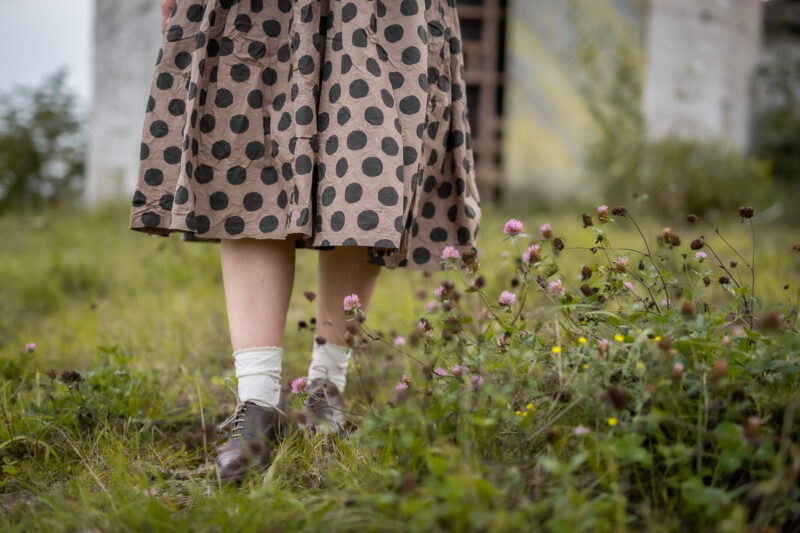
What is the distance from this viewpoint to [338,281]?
1624 millimetres

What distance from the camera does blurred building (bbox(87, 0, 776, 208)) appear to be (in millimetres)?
6676

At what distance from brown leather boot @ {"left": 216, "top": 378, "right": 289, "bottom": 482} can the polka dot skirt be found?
39 cm

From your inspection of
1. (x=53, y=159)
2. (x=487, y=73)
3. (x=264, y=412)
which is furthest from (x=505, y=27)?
(x=264, y=412)

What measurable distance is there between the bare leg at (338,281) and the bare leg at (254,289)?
207mm

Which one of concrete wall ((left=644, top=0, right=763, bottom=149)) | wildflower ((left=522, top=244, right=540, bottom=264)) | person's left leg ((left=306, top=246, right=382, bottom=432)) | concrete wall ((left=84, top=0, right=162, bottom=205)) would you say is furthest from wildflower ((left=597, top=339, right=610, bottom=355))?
concrete wall ((left=84, top=0, right=162, bottom=205))

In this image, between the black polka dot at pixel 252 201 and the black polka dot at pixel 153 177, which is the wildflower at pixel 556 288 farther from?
the black polka dot at pixel 153 177

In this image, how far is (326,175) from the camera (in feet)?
4.25

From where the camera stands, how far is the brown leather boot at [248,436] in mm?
1209

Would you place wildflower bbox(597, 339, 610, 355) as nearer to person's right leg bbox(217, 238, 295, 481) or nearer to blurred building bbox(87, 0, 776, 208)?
person's right leg bbox(217, 238, 295, 481)

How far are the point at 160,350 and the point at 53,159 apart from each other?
22.4 ft

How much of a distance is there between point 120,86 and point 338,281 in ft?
20.8

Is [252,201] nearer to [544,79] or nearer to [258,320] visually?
[258,320]

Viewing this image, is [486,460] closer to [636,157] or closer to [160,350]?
[160,350]

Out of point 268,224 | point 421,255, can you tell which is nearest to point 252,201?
point 268,224
